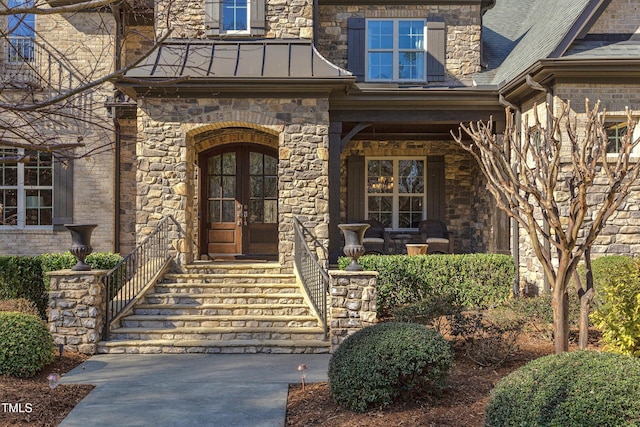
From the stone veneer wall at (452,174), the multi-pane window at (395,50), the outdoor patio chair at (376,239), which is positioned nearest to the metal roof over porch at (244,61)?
the multi-pane window at (395,50)

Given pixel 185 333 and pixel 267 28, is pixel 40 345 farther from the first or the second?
pixel 267 28

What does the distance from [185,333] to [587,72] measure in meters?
7.67

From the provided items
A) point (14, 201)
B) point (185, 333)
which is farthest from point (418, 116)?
point (14, 201)

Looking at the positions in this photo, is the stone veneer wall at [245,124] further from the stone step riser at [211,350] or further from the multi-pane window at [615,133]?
the multi-pane window at [615,133]

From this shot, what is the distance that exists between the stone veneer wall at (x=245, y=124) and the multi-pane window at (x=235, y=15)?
213 cm

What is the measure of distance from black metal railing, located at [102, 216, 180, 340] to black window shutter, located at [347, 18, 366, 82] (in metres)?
5.31

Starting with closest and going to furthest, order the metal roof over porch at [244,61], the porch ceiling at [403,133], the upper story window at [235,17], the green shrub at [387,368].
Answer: the green shrub at [387,368]
the metal roof over porch at [244,61]
the upper story window at [235,17]
the porch ceiling at [403,133]

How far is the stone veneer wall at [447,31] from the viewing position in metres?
12.6

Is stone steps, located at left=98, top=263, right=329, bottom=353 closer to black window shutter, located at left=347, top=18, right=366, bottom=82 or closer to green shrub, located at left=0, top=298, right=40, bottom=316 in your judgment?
green shrub, located at left=0, top=298, right=40, bottom=316

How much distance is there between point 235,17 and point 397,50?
363 centimetres

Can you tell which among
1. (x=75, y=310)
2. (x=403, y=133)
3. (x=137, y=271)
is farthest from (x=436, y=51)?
(x=75, y=310)

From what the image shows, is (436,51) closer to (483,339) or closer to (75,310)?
(483,339)

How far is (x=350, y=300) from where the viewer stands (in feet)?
25.2

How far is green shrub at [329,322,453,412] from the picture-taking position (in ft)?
16.0
